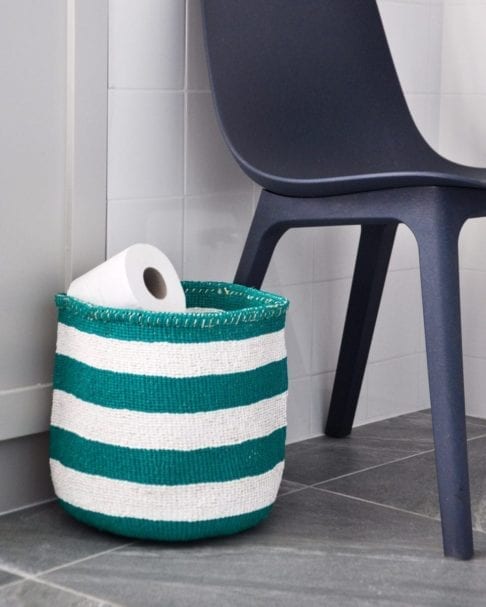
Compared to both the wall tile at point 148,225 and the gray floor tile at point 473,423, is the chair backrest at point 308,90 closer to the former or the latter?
the wall tile at point 148,225

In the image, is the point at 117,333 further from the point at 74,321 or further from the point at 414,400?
the point at 414,400

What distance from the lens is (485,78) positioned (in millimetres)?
2365

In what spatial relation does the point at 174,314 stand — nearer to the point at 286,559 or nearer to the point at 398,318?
the point at 286,559

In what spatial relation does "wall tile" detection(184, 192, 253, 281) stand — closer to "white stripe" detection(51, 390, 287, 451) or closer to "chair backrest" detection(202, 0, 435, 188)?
"chair backrest" detection(202, 0, 435, 188)

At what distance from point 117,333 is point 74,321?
97mm

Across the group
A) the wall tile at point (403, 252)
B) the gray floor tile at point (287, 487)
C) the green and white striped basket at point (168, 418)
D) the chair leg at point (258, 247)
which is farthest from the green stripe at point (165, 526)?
the wall tile at point (403, 252)

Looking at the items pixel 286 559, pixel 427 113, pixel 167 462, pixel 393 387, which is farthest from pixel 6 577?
pixel 427 113

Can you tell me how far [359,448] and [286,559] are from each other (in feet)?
2.00

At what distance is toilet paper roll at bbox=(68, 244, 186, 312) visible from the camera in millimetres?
1604

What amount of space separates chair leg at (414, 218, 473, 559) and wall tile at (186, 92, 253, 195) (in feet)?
1.58

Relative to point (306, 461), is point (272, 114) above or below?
above

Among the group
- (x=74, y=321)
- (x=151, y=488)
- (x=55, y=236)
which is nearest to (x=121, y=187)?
(x=55, y=236)

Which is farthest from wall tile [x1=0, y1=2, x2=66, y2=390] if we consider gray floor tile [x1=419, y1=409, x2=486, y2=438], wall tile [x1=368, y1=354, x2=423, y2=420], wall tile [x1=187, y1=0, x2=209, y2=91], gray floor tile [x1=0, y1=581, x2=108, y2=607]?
gray floor tile [x1=419, y1=409, x2=486, y2=438]

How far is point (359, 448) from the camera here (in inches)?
84.9
